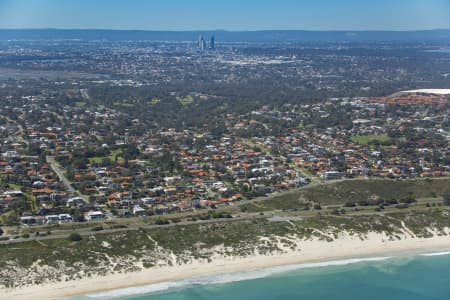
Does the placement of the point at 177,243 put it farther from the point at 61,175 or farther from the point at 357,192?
the point at 61,175

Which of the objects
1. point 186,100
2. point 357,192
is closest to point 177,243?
point 357,192

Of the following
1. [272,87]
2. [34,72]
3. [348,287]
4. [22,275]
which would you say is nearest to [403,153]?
[348,287]

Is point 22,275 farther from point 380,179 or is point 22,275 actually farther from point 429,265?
point 380,179

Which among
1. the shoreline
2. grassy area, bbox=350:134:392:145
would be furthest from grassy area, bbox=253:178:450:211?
grassy area, bbox=350:134:392:145

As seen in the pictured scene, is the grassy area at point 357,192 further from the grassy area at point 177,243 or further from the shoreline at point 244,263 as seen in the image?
the shoreline at point 244,263

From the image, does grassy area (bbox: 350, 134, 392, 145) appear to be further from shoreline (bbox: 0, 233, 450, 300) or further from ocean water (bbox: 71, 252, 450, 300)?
ocean water (bbox: 71, 252, 450, 300)

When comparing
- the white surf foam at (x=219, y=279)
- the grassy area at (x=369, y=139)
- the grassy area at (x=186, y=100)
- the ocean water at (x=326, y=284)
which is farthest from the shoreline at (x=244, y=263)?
the grassy area at (x=186, y=100)
